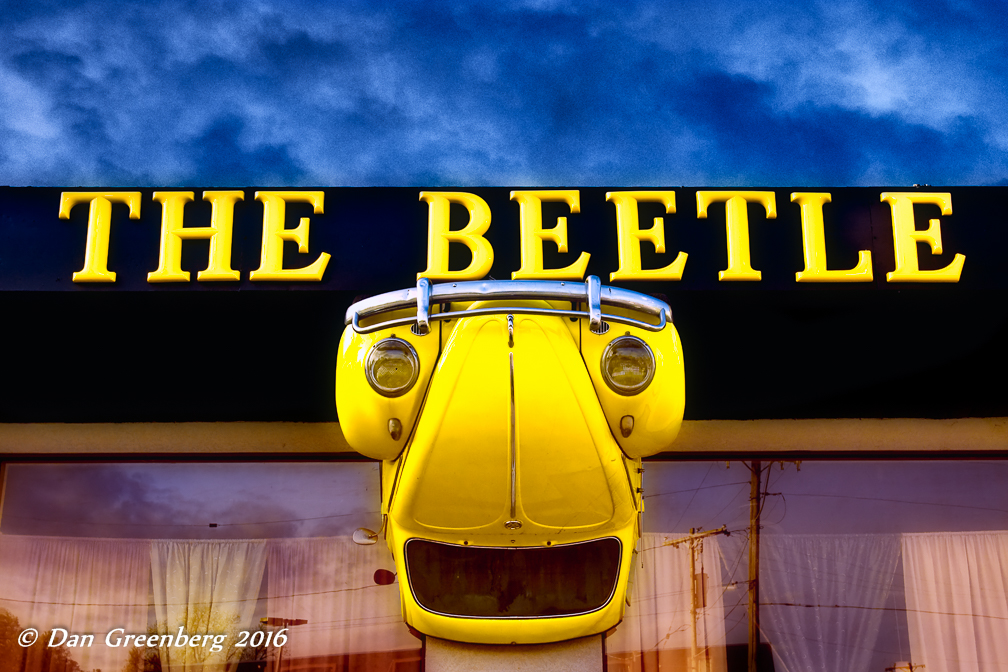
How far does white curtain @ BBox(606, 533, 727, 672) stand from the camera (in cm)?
505

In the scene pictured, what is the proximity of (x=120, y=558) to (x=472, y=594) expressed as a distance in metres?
4.08

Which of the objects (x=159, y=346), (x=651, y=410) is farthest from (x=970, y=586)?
(x=159, y=346)

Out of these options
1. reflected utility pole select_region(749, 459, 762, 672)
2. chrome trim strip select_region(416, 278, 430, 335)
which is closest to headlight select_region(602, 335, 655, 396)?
chrome trim strip select_region(416, 278, 430, 335)

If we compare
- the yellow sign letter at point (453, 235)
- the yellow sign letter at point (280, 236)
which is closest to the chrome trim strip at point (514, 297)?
the yellow sign letter at point (453, 235)

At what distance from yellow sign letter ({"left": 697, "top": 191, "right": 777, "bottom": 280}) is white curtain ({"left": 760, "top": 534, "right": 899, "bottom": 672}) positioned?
245 centimetres

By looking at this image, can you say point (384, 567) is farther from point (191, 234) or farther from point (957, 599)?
point (957, 599)

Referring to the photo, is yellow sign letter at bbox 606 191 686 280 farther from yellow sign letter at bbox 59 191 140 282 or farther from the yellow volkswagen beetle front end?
yellow sign letter at bbox 59 191 140 282

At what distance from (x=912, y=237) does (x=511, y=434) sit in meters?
3.03

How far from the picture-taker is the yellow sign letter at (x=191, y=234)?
152 inches

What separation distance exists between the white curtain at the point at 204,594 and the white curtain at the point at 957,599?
4.79 metres

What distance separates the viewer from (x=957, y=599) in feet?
17.1

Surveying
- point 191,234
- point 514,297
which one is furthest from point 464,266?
point 514,297

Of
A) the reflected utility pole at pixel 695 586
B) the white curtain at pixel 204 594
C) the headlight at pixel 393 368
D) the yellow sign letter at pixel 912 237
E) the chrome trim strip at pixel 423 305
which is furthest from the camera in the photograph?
the reflected utility pole at pixel 695 586
